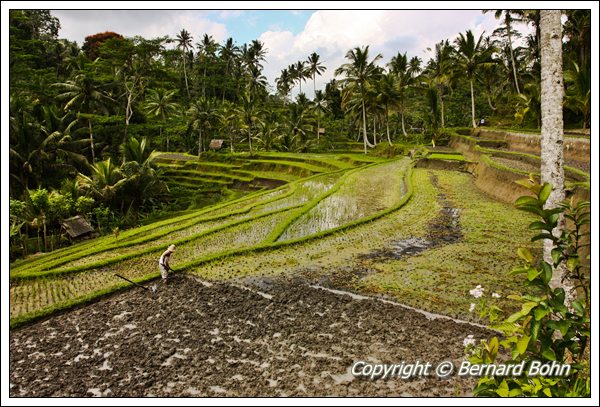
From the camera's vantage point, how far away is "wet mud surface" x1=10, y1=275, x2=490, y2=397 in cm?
506

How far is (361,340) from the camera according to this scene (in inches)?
236

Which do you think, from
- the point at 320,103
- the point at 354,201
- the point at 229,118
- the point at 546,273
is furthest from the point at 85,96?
the point at 546,273

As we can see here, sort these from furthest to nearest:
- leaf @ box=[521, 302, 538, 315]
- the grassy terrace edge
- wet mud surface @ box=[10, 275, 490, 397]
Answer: the grassy terrace edge, wet mud surface @ box=[10, 275, 490, 397], leaf @ box=[521, 302, 538, 315]

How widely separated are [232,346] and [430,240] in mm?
6225

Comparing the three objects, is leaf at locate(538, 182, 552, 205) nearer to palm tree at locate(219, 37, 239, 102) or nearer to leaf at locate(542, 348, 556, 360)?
leaf at locate(542, 348, 556, 360)

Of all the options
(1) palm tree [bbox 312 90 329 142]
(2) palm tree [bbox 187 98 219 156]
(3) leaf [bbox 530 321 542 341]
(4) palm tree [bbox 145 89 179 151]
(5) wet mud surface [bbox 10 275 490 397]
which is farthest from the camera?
(1) palm tree [bbox 312 90 329 142]

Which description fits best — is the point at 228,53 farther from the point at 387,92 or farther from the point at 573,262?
the point at 573,262

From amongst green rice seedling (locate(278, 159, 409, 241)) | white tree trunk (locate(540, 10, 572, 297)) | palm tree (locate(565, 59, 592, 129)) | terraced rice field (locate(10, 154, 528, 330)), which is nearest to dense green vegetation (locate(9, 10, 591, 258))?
palm tree (locate(565, 59, 592, 129))

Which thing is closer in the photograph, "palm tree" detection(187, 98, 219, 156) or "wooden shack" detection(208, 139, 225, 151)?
"palm tree" detection(187, 98, 219, 156)

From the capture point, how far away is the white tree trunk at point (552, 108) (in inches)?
182

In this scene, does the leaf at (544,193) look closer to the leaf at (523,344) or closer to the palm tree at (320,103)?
the leaf at (523,344)

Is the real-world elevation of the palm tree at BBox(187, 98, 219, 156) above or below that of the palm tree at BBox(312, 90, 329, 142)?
below

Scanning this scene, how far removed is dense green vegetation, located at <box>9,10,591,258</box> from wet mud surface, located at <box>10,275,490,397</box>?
610 centimetres

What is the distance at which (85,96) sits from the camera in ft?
86.0
